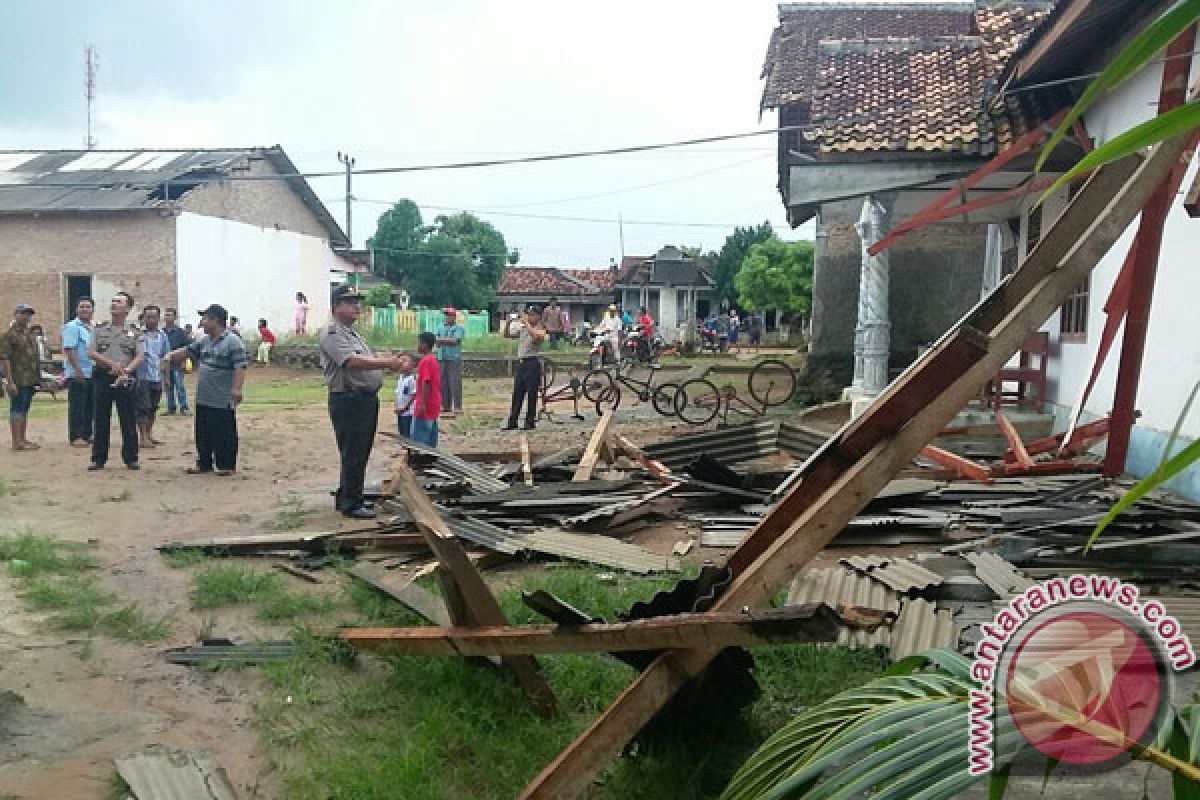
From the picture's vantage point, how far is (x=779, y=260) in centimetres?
4628

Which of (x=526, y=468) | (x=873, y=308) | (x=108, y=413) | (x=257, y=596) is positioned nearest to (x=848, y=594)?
(x=257, y=596)

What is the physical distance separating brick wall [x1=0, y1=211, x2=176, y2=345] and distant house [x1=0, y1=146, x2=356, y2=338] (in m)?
0.03

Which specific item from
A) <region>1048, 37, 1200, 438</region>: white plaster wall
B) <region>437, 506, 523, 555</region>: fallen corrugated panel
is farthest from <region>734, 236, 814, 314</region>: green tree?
<region>437, 506, 523, 555</region>: fallen corrugated panel

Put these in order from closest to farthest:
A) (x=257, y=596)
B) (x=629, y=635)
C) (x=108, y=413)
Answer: (x=629, y=635) < (x=257, y=596) < (x=108, y=413)

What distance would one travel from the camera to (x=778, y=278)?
45.0 m

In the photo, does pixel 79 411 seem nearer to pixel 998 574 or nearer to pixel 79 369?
pixel 79 369

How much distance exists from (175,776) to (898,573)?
348 centimetres

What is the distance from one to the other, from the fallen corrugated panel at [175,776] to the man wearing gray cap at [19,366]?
29.2ft

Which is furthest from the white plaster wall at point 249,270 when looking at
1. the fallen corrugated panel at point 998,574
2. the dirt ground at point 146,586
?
the fallen corrugated panel at point 998,574

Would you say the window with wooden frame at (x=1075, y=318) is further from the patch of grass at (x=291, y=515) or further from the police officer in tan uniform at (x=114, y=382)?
the police officer in tan uniform at (x=114, y=382)

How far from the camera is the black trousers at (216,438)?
9.41m

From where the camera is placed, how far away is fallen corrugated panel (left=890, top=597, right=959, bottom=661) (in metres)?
3.82

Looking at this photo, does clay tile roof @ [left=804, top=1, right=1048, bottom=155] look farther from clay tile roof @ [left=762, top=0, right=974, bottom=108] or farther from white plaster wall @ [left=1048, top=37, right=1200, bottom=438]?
white plaster wall @ [left=1048, top=37, right=1200, bottom=438]

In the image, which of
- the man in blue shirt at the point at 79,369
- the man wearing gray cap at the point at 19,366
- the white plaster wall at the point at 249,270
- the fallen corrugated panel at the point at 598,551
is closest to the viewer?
the fallen corrugated panel at the point at 598,551
